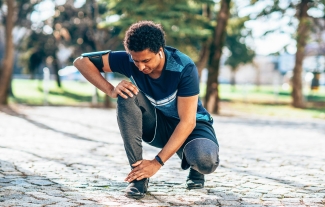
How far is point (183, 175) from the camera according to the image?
5.25 meters

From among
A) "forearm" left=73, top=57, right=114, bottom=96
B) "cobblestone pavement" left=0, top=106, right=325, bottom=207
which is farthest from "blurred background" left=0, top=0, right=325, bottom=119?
"forearm" left=73, top=57, right=114, bottom=96

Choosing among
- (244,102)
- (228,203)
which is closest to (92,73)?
(228,203)

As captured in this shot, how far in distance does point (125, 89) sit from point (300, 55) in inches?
826

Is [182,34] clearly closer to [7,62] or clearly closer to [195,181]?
[7,62]

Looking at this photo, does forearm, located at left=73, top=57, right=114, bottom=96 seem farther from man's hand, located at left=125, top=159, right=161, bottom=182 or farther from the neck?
man's hand, located at left=125, top=159, right=161, bottom=182

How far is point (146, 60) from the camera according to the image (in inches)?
144

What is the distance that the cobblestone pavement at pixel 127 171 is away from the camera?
158 inches

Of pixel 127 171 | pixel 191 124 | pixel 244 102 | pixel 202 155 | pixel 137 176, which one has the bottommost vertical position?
pixel 244 102

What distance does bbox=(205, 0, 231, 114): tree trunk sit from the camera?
17438 millimetres

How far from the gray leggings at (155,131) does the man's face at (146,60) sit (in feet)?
1.12

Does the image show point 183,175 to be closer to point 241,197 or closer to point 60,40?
point 241,197

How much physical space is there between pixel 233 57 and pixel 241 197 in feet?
113

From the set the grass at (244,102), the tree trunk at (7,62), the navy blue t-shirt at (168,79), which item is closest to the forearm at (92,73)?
the navy blue t-shirt at (168,79)

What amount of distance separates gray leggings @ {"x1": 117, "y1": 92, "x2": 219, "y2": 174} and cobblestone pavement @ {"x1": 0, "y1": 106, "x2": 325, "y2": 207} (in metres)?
0.30
